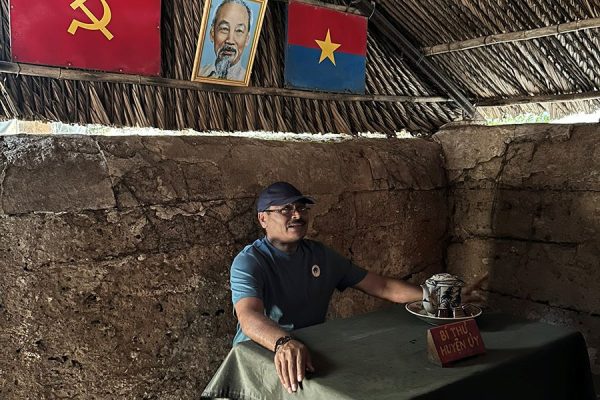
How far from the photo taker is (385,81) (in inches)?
166

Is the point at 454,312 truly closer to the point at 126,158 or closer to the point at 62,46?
the point at 126,158

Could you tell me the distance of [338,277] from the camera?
2.19 m

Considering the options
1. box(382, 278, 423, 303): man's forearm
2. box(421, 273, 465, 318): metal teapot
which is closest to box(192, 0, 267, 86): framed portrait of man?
box(382, 278, 423, 303): man's forearm

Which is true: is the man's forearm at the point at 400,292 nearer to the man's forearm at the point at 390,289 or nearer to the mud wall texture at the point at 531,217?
the man's forearm at the point at 390,289

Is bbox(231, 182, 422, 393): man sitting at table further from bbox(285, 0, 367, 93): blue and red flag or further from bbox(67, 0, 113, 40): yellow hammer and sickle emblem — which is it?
bbox(285, 0, 367, 93): blue and red flag

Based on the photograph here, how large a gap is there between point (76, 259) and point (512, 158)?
7.37 ft

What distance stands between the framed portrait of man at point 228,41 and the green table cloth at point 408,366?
1.88 meters

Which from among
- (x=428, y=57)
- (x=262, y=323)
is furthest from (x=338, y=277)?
(x=428, y=57)

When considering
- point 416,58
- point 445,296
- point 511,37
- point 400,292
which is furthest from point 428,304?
point 416,58

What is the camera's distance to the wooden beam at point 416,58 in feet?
13.1

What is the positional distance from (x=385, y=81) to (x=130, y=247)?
9.33 feet

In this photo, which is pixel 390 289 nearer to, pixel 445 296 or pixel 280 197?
pixel 445 296

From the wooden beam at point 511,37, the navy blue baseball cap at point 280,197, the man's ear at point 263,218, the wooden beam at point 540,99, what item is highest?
the wooden beam at point 511,37

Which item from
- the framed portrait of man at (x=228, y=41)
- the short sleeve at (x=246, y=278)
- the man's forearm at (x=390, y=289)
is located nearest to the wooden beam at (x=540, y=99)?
the framed portrait of man at (x=228, y=41)
